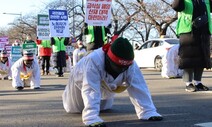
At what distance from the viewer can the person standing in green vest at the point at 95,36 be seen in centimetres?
1038

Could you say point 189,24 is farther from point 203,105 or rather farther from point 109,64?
point 109,64

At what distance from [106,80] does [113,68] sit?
257 mm

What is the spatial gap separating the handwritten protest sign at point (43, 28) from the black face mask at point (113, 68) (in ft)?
49.1

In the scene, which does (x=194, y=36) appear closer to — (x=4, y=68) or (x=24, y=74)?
(x=24, y=74)

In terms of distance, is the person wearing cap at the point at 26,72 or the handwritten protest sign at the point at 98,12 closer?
the person wearing cap at the point at 26,72

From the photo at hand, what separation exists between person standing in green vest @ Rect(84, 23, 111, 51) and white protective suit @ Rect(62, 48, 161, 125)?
491cm

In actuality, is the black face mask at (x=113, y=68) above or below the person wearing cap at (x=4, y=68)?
above

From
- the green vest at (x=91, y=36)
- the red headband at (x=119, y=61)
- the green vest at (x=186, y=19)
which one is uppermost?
the green vest at (x=186, y=19)

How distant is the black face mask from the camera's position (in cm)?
466

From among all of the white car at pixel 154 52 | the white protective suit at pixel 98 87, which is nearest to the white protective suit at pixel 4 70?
the white car at pixel 154 52

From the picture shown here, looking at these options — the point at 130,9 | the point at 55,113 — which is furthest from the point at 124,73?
the point at 130,9

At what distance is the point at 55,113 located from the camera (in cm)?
586

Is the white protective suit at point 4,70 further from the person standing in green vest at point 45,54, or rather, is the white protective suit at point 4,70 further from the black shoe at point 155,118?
the black shoe at point 155,118

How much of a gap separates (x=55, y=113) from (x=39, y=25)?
15.3 meters
